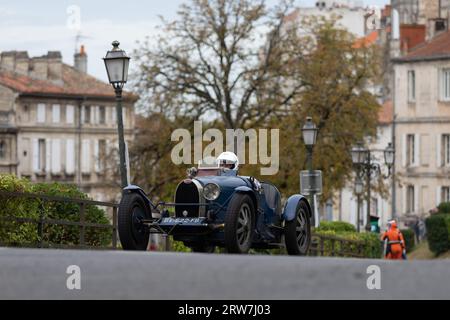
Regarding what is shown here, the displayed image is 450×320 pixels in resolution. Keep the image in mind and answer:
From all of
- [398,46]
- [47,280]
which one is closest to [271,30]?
[398,46]

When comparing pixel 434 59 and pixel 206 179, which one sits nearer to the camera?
pixel 206 179

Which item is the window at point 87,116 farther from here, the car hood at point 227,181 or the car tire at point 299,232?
the car hood at point 227,181

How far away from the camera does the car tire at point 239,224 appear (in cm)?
2284

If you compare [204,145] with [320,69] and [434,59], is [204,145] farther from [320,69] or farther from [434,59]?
[434,59]

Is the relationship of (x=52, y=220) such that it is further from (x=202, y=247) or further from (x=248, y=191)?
(x=248, y=191)

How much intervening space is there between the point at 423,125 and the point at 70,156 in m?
34.3

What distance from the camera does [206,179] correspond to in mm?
23672

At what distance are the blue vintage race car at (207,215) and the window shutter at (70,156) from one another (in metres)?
113

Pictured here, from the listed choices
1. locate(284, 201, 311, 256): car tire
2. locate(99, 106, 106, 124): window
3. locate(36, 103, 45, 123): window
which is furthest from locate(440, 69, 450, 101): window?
locate(284, 201, 311, 256): car tire

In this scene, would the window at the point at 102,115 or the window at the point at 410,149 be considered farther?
the window at the point at 102,115

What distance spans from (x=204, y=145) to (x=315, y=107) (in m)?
5.55

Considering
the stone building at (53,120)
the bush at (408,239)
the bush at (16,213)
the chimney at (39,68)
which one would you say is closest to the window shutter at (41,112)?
the stone building at (53,120)

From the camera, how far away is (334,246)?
155ft
